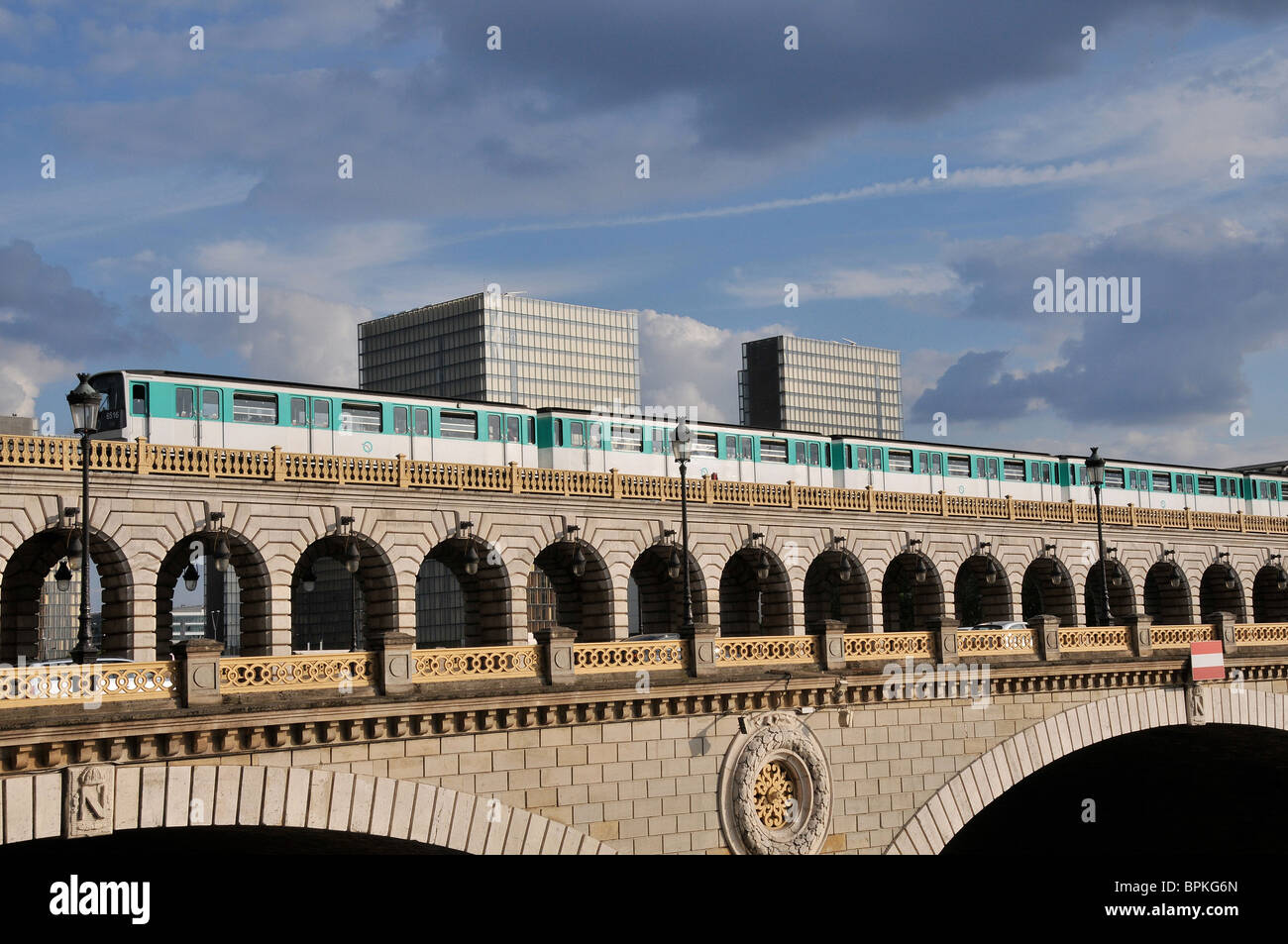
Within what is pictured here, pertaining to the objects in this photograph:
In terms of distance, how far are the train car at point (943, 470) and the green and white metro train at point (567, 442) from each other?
0.07 m

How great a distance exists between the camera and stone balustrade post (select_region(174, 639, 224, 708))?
24.7m

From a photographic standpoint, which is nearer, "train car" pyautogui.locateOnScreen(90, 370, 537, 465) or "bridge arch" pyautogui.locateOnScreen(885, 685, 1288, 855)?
"bridge arch" pyautogui.locateOnScreen(885, 685, 1288, 855)

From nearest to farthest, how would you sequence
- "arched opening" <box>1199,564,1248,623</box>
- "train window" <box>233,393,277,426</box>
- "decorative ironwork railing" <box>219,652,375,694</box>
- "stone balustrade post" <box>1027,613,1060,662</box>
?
"decorative ironwork railing" <box>219,652,375,694</box> < "stone balustrade post" <box>1027,613,1060,662</box> < "train window" <box>233,393,277,426</box> < "arched opening" <box>1199,564,1248,623</box>

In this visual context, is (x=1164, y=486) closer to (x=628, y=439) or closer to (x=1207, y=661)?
(x=1207, y=661)

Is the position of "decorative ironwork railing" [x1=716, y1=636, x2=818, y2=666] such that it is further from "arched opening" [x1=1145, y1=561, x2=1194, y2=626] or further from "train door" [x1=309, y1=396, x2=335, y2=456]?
"arched opening" [x1=1145, y1=561, x2=1194, y2=626]

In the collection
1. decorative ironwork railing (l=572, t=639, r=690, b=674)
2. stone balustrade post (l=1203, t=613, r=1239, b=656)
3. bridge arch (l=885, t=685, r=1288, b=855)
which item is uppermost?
decorative ironwork railing (l=572, t=639, r=690, b=674)

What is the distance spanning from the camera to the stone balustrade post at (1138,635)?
45.6 metres

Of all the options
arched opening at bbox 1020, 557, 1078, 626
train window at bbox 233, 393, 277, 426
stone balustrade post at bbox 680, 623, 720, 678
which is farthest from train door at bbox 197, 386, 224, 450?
arched opening at bbox 1020, 557, 1078, 626

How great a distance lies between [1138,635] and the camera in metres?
45.7

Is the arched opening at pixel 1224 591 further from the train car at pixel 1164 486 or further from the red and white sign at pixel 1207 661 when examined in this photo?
the red and white sign at pixel 1207 661

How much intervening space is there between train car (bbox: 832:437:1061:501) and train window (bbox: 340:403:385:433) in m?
22.7

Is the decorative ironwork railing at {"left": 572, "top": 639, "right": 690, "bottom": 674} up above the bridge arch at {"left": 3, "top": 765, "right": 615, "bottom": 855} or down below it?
above

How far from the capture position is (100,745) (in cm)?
2356
